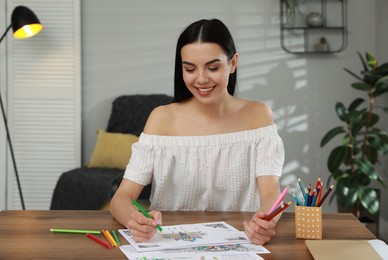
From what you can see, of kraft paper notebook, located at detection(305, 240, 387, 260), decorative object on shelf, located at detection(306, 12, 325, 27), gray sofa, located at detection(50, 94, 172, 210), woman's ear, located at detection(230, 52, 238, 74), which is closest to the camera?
kraft paper notebook, located at detection(305, 240, 387, 260)

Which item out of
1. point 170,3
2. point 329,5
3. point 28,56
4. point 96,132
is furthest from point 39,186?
point 329,5

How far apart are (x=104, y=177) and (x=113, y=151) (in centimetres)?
38

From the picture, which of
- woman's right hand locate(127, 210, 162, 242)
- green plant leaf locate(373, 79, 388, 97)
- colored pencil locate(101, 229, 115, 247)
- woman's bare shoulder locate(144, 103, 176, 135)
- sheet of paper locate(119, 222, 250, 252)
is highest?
green plant leaf locate(373, 79, 388, 97)

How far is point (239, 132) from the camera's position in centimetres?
212

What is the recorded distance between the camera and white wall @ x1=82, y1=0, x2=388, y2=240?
4555 mm

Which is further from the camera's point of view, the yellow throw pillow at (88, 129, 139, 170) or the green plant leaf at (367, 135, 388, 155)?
the yellow throw pillow at (88, 129, 139, 170)

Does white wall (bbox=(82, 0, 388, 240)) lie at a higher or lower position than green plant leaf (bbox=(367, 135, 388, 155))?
higher

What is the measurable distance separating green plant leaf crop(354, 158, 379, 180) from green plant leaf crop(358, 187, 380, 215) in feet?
0.29

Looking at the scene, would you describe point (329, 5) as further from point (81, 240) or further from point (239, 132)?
point (81, 240)

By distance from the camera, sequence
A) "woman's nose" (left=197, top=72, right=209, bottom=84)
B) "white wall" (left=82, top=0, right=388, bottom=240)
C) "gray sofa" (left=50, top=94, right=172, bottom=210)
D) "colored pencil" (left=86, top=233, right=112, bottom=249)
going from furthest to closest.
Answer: "white wall" (left=82, top=0, right=388, bottom=240)
"gray sofa" (left=50, top=94, right=172, bottom=210)
"woman's nose" (left=197, top=72, right=209, bottom=84)
"colored pencil" (left=86, top=233, right=112, bottom=249)

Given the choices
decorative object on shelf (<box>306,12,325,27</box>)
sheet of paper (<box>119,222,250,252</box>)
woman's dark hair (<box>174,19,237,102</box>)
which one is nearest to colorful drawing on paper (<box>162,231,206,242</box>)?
sheet of paper (<box>119,222,250,252</box>)

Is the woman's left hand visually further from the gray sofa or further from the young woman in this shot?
the gray sofa

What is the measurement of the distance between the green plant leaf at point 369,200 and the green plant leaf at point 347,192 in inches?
1.4

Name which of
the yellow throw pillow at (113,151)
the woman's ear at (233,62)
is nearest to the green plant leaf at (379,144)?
the yellow throw pillow at (113,151)
